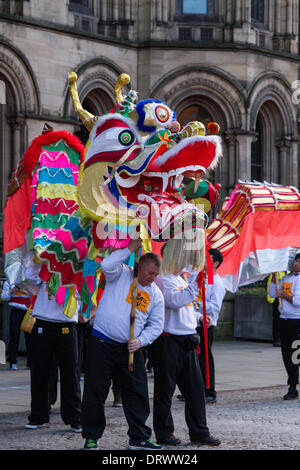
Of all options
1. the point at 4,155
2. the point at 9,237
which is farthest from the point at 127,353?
the point at 4,155

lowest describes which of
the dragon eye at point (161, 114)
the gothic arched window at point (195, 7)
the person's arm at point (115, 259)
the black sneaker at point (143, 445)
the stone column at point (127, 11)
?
the black sneaker at point (143, 445)

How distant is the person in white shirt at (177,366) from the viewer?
27.3 ft

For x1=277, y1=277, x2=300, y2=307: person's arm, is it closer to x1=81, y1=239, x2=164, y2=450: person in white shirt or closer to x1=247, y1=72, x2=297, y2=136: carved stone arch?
x1=81, y1=239, x2=164, y2=450: person in white shirt

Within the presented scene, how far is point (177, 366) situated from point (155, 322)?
556 mm

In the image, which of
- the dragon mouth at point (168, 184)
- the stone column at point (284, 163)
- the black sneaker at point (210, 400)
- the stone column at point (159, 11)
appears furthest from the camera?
the stone column at point (284, 163)

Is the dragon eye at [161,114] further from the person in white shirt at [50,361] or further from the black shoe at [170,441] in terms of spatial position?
the black shoe at [170,441]

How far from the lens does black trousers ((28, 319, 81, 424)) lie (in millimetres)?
9117

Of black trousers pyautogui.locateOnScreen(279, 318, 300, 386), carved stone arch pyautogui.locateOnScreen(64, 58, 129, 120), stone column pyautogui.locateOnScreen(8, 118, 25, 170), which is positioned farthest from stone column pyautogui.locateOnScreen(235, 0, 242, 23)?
black trousers pyautogui.locateOnScreen(279, 318, 300, 386)

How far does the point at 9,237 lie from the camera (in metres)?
9.48

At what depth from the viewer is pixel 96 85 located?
2072cm

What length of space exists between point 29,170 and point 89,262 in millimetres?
1403

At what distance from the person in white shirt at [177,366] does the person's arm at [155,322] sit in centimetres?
29

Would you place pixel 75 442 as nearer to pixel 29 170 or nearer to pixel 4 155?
pixel 29 170

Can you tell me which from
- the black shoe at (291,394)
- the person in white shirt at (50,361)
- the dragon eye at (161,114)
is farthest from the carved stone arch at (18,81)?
the dragon eye at (161,114)
